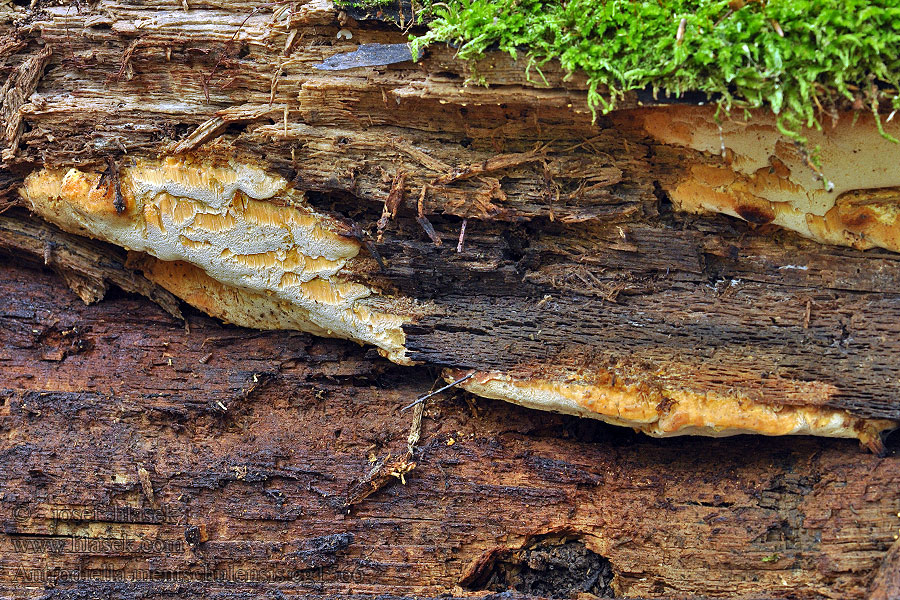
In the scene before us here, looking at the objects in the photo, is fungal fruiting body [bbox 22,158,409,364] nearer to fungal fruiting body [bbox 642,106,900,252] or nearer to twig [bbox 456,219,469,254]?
twig [bbox 456,219,469,254]

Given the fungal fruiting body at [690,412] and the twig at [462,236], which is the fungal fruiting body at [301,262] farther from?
the twig at [462,236]

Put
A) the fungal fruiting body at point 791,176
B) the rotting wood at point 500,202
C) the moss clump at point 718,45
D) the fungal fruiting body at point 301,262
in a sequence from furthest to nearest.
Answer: the fungal fruiting body at point 301,262 → the rotting wood at point 500,202 → the fungal fruiting body at point 791,176 → the moss clump at point 718,45

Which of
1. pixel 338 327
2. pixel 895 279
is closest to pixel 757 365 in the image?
pixel 895 279

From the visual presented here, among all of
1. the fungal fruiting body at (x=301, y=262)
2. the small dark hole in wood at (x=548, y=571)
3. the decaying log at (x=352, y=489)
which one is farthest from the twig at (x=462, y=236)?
the small dark hole in wood at (x=548, y=571)

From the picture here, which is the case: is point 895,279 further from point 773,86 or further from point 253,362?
point 253,362

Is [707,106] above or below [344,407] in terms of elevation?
above

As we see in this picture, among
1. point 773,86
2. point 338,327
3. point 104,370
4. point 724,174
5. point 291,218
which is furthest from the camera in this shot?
point 104,370

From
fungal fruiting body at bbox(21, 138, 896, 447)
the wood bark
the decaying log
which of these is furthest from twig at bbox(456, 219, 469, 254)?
the decaying log
